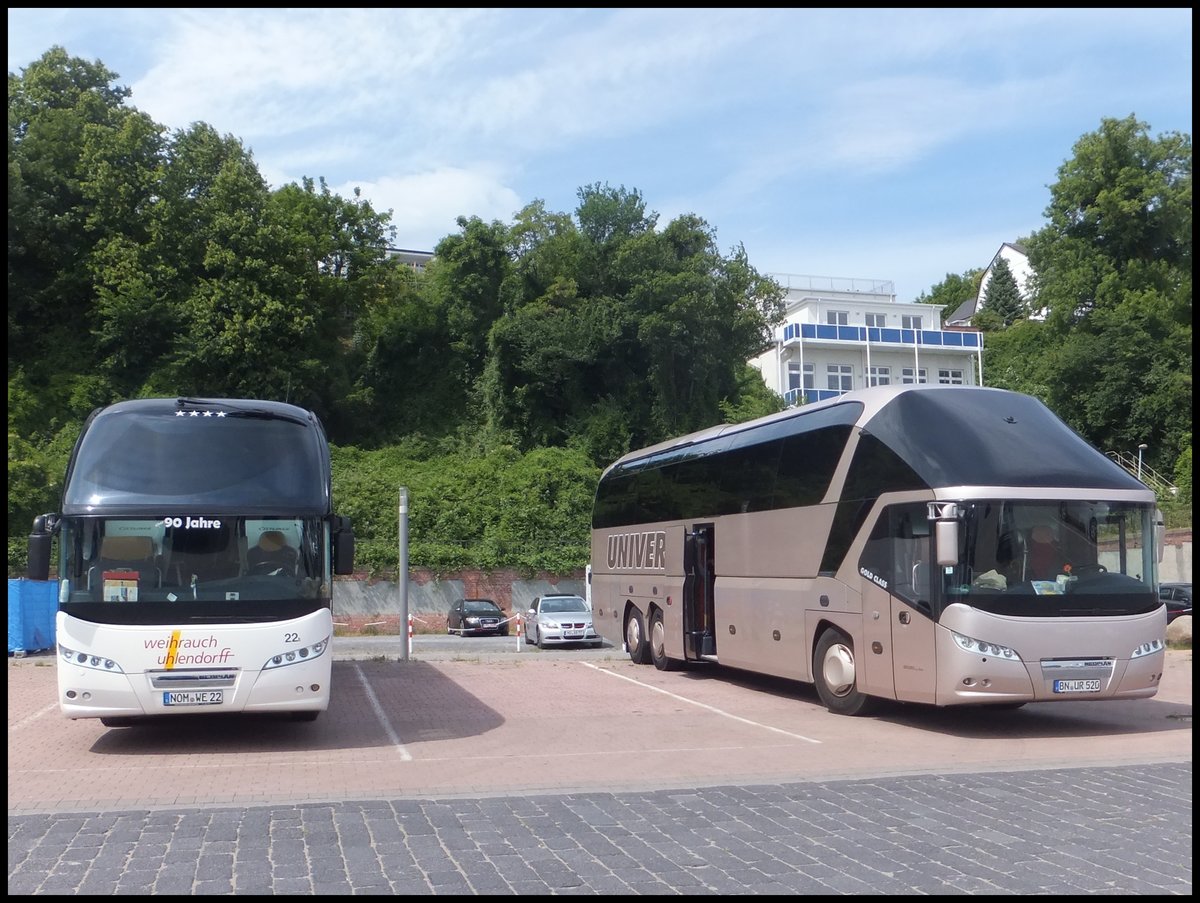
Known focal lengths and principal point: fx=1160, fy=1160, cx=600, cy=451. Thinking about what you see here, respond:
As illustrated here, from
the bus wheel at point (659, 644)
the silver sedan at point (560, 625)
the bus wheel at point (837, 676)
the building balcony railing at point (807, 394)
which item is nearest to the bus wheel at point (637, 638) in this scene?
the bus wheel at point (659, 644)

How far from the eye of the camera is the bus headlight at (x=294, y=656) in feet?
39.1

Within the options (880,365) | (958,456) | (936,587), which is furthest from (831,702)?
(880,365)

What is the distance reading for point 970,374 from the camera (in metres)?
73.6

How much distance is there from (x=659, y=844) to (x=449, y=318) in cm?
5108

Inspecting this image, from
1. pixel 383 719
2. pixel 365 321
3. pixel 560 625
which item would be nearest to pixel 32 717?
pixel 383 719

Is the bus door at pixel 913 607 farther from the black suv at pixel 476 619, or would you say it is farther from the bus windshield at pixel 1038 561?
the black suv at pixel 476 619

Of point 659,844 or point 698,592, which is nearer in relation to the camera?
point 659,844

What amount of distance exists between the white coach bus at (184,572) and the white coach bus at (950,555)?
6279 millimetres

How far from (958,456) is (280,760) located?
7.99 meters

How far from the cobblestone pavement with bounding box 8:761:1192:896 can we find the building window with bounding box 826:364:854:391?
61747 mm

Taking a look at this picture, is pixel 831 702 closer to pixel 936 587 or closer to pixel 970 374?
pixel 936 587

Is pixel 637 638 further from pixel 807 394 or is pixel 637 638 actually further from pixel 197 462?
pixel 807 394

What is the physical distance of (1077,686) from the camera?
12.5 m

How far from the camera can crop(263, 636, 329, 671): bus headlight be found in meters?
11.9
